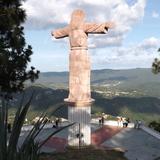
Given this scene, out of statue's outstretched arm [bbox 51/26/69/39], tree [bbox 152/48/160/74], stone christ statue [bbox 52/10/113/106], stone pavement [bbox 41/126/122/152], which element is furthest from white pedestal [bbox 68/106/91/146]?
tree [bbox 152/48/160/74]

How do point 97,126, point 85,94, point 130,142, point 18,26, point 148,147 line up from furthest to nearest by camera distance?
point 97,126 < point 130,142 < point 148,147 < point 85,94 < point 18,26

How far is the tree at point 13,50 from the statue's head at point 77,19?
3379 mm

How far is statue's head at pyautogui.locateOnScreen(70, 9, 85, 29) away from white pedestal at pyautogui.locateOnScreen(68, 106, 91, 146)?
425cm

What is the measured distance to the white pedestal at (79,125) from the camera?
19.9m

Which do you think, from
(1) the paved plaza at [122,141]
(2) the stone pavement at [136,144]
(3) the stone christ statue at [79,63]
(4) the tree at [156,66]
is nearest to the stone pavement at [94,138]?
Result: (1) the paved plaza at [122,141]

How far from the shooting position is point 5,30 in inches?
637

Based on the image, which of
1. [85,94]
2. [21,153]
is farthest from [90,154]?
[21,153]

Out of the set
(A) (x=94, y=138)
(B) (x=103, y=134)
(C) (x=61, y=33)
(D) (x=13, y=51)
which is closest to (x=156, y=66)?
(B) (x=103, y=134)

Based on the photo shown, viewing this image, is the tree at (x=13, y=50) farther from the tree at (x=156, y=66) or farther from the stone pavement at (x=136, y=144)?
the tree at (x=156, y=66)

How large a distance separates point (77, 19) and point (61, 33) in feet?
3.97

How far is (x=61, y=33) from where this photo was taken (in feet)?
67.5

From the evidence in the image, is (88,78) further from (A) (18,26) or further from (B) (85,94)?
(A) (18,26)

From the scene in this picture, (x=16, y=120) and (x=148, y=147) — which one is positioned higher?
(x=16, y=120)

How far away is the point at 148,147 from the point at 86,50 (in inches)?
292
